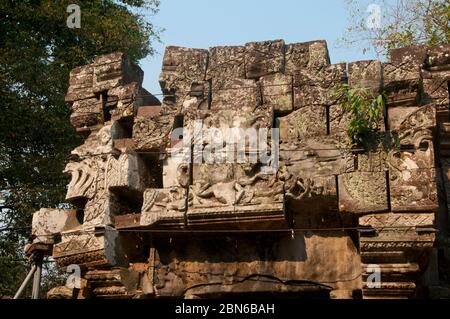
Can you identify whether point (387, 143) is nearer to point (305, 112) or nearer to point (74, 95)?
point (305, 112)

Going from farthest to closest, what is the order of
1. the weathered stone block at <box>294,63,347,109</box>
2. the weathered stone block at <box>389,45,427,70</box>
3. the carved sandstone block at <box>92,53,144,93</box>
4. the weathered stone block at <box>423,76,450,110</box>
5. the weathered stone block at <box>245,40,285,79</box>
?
the carved sandstone block at <box>92,53,144,93</box> < the weathered stone block at <box>245,40,285,79</box> < the weathered stone block at <box>423,76,450,110</box> < the weathered stone block at <box>294,63,347,109</box> < the weathered stone block at <box>389,45,427,70</box>

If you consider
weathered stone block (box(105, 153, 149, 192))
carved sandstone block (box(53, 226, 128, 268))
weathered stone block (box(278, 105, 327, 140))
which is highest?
weathered stone block (box(278, 105, 327, 140))

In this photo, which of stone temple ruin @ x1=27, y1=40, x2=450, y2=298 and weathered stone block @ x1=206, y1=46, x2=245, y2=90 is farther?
weathered stone block @ x1=206, y1=46, x2=245, y2=90

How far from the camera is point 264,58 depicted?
9.55 metres

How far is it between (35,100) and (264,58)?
7.71 metres

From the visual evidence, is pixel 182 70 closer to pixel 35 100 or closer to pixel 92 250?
pixel 92 250

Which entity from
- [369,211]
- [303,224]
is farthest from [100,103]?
[369,211]

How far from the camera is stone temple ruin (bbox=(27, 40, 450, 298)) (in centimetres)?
855

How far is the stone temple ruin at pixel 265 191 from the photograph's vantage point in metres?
8.55

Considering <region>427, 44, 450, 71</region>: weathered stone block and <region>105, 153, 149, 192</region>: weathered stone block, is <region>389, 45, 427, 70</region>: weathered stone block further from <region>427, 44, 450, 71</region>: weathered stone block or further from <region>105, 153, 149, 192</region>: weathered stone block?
<region>105, 153, 149, 192</region>: weathered stone block

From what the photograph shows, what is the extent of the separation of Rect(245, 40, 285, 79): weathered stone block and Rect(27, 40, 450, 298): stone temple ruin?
0.02 meters

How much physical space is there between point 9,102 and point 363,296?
9576 millimetres

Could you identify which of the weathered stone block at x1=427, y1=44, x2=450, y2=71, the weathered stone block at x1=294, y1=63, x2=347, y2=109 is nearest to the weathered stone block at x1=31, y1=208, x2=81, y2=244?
the weathered stone block at x1=294, y1=63, x2=347, y2=109

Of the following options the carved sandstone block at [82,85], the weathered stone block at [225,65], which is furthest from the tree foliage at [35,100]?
the weathered stone block at [225,65]
